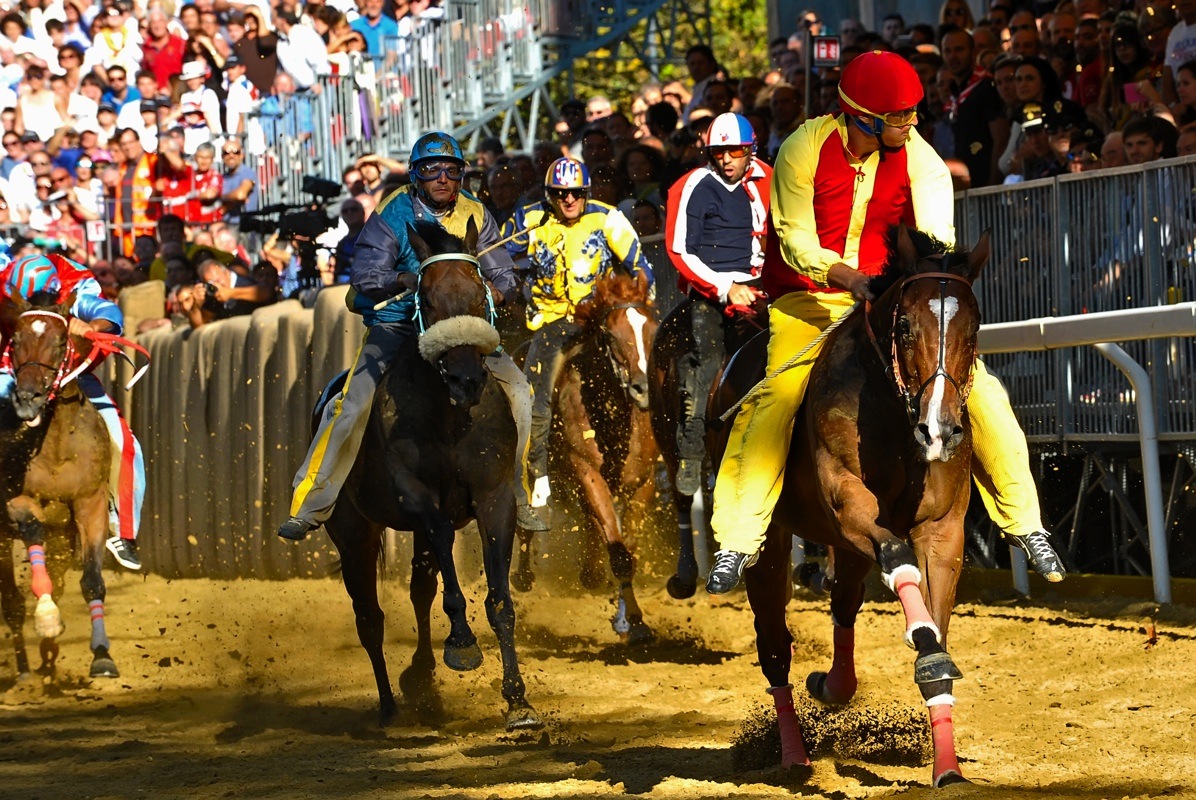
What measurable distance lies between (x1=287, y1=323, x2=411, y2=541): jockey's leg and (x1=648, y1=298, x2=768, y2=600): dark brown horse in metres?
2.07

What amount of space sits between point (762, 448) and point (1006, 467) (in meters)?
0.89

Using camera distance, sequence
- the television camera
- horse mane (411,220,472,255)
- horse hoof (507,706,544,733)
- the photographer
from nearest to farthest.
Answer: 1. horse hoof (507,706,544,733)
2. horse mane (411,220,472,255)
3. the television camera
4. the photographer

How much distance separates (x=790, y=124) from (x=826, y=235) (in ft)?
24.4

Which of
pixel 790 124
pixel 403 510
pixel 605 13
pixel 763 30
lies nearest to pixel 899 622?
pixel 403 510

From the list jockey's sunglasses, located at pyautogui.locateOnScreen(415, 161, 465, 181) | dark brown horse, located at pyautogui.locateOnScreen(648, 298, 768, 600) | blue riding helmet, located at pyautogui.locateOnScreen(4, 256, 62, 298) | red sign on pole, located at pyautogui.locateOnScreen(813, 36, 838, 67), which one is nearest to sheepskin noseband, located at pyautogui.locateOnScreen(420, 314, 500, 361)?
jockey's sunglasses, located at pyautogui.locateOnScreen(415, 161, 465, 181)

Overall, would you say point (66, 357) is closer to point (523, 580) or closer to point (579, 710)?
point (523, 580)

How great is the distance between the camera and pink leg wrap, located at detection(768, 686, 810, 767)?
677cm

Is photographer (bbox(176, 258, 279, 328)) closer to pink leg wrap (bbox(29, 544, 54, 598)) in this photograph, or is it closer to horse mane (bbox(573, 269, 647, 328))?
pink leg wrap (bbox(29, 544, 54, 598))

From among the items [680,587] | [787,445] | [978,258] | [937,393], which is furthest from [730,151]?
[937,393]

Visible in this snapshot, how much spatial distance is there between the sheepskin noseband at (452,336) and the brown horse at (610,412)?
3.18 metres

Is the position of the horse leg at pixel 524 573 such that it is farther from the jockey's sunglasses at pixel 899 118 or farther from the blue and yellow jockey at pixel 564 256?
the jockey's sunglasses at pixel 899 118

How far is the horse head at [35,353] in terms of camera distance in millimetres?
10781

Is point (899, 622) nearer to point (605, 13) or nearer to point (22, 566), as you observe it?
point (22, 566)

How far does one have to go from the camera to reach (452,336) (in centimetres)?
789
